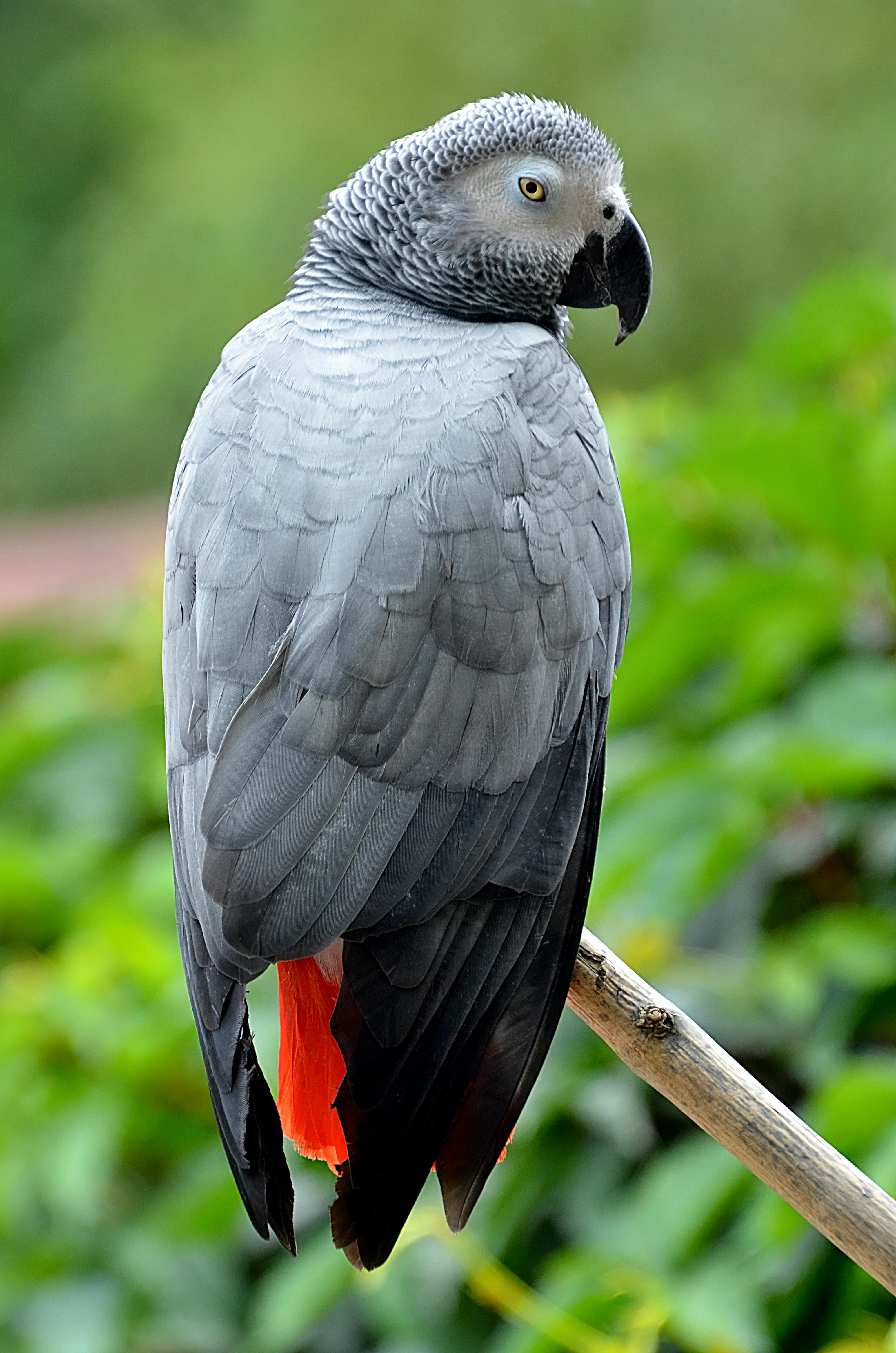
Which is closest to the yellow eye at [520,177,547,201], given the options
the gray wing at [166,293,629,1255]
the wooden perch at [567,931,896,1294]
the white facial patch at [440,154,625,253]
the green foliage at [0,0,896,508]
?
the white facial patch at [440,154,625,253]

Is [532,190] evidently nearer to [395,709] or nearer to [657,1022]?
[395,709]

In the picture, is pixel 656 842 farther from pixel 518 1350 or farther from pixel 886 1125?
pixel 518 1350

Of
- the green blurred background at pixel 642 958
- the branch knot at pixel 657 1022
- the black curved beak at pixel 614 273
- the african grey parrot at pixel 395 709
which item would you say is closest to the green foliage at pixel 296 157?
the green blurred background at pixel 642 958

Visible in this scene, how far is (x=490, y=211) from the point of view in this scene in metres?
0.85

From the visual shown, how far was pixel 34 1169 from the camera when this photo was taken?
5.06ft

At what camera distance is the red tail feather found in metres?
0.75

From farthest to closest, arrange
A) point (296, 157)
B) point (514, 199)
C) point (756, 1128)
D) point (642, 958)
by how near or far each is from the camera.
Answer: point (296, 157)
point (642, 958)
point (514, 199)
point (756, 1128)

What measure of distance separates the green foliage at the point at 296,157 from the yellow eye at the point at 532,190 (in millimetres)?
1384

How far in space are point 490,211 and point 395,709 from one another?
357mm

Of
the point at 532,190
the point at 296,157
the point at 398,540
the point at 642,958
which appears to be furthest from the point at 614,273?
the point at 296,157

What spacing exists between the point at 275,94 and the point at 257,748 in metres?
3.81

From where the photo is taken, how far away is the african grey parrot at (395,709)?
69 cm

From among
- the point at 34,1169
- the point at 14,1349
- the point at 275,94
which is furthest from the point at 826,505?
the point at 275,94

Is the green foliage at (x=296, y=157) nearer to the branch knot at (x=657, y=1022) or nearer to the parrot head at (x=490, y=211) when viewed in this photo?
the parrot head at (x=490, y=211)
